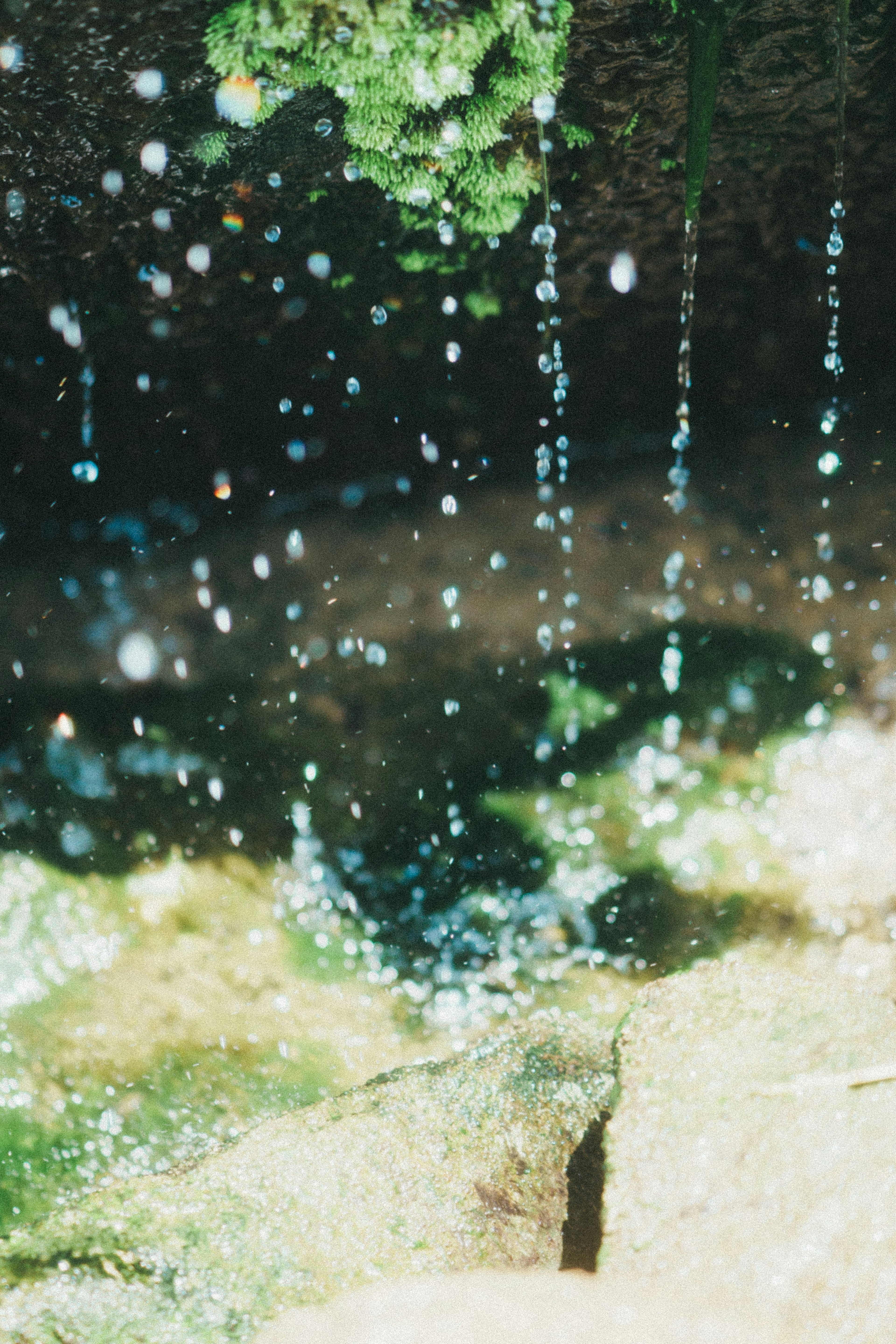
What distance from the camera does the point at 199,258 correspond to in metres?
3.21

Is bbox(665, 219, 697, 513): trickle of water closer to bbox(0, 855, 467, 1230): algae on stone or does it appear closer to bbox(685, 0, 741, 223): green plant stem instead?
bbox(685, 0, 741, 223): green plant stem

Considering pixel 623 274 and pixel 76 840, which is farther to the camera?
pixel 623 274

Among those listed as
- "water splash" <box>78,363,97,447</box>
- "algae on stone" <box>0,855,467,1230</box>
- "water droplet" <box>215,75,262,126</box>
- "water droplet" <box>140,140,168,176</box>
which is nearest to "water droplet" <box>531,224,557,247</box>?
"water droplet" <box>215,75,262,126</box>

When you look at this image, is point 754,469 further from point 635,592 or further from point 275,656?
point 275,656

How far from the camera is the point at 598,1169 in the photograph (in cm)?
163

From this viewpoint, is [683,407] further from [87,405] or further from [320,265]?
[87,405]

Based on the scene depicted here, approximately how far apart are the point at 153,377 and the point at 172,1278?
11.7 ft

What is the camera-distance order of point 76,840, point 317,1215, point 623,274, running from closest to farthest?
point 317,1215, point 76,840, point 623,274

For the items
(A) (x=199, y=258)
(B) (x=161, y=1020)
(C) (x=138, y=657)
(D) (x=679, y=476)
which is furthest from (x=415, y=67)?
(B) (x=161, y=1020)

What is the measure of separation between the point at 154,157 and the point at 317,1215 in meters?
2.96

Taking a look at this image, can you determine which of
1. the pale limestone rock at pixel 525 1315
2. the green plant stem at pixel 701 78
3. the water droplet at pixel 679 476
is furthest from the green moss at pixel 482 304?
the pale limestone rock at pixel 525 1315

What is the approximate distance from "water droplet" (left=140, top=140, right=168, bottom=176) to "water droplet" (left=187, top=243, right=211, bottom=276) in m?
0.45

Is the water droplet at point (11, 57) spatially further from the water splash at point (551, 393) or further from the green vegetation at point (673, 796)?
the green vegetation at point (673, 796)

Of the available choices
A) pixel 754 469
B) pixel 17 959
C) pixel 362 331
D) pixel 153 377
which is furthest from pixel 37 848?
pixel 754 469
